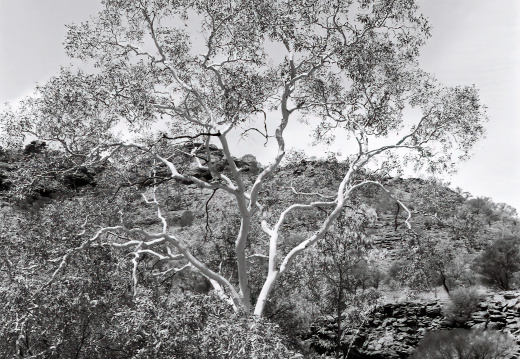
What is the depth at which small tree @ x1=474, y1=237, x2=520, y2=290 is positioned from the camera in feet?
103

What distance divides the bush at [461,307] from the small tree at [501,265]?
27.9 ft

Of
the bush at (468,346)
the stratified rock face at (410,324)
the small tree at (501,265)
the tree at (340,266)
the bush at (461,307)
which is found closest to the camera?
the tree at (340,266)

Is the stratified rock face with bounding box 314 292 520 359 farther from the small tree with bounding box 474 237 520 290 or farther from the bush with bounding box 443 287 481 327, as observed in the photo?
the small tree with bounding box 474 237 520 290

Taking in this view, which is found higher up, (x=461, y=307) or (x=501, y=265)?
(x=501, y=265)

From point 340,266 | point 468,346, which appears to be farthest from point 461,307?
point 340,266

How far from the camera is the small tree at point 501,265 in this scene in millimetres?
31391

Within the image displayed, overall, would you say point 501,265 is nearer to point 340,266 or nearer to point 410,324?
point 410,324

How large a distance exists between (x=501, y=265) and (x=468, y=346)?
15490 mm

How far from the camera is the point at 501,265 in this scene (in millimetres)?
31594

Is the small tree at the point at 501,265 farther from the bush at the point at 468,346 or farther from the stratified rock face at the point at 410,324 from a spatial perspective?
the bush at the point at 468,346

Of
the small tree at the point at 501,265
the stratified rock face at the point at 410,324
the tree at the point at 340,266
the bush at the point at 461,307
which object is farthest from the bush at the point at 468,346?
the small tree at the point at 501,265

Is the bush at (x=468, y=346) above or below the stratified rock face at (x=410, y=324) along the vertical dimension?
below

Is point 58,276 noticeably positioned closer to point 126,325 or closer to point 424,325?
point 126,325

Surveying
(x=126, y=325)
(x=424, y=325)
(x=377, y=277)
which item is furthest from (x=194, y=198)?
(x=126, y=325)
